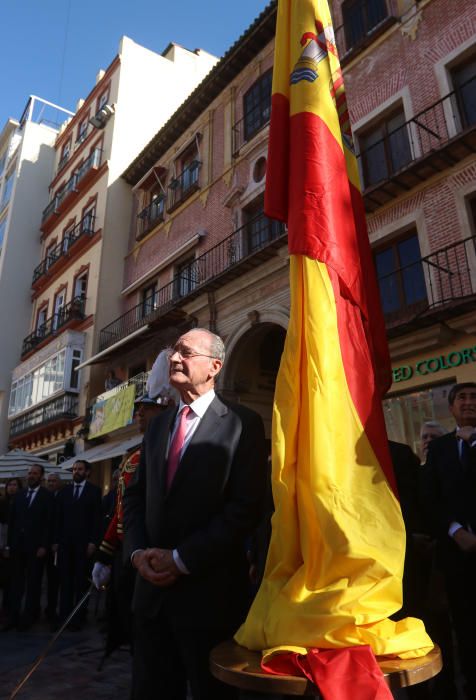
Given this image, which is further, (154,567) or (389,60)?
(389,60)

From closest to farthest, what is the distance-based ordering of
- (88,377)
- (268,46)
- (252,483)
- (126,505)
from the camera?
(252,483), (126,505), (268,46), (88,377)

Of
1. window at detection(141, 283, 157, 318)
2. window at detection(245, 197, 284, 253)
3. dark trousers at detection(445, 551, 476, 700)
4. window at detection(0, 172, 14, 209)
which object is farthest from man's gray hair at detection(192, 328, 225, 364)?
window at detection(0, 172, 14, 209)

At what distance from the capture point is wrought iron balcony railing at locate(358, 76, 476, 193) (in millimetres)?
9406

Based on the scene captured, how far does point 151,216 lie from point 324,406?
18.3 meters

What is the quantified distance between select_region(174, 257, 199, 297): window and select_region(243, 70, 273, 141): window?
166 inches

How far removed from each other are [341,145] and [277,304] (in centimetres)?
917

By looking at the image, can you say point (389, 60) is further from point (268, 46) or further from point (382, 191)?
point (268, 46)

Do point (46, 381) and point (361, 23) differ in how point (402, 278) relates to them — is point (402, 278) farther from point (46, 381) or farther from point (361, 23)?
point (46, 381)

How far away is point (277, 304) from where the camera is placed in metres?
12.0

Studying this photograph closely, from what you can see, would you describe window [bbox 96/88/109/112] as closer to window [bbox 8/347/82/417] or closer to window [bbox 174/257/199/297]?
window [bbox 174/257/199/297]

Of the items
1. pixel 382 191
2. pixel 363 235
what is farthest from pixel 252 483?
pixel 382 191

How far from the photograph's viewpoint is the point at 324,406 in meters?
2.15

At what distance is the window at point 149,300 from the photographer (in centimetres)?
1784

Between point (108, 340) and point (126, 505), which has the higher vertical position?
point (108, 340)
